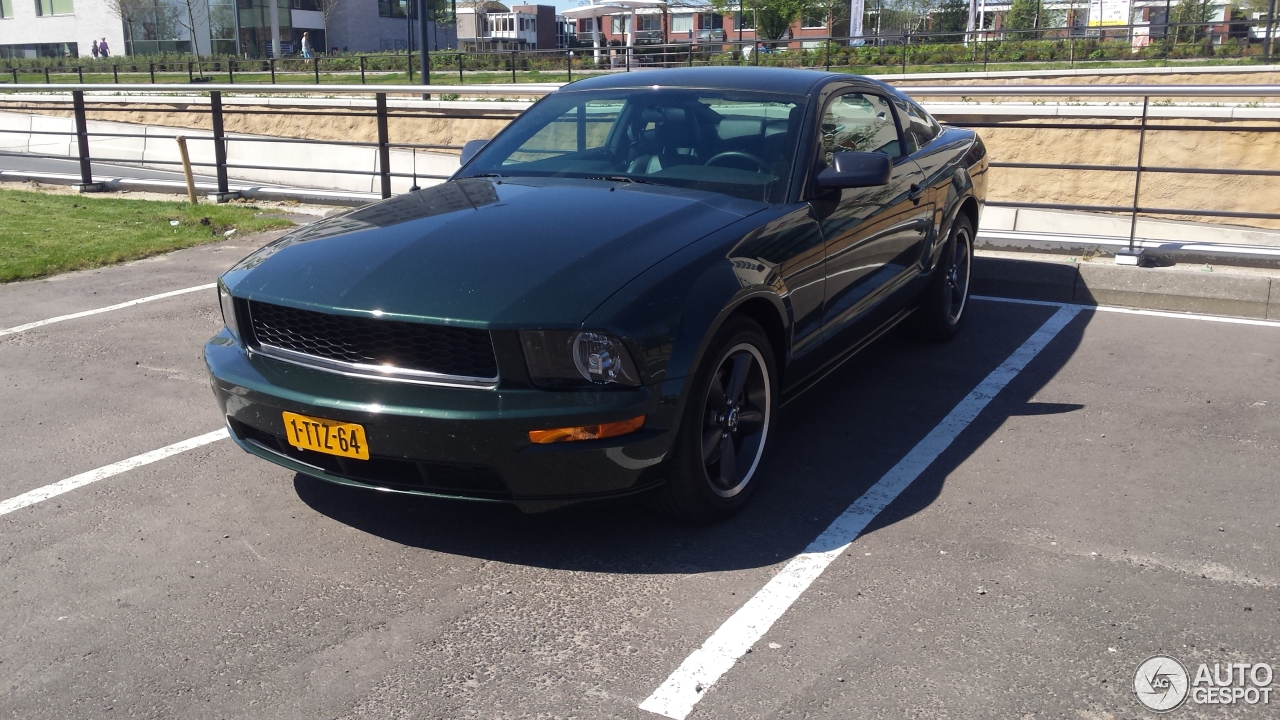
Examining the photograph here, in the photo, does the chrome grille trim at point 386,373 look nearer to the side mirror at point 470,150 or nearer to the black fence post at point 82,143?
the side mirror at point 470,150

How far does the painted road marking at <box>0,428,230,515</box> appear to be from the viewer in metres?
4.28

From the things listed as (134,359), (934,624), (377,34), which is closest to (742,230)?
(934,624)

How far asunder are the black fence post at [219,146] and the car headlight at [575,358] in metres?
8.99

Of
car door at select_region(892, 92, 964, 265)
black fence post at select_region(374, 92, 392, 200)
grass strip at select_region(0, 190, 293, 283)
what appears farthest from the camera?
black fence post at select_region(374, 92, 392, 200)

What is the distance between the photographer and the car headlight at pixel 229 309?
4.03 metres

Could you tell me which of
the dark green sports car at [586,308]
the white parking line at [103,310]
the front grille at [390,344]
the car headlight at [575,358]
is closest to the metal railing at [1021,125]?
the white parking line at [103,310]

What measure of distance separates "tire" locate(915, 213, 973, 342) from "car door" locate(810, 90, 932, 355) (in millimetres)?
485

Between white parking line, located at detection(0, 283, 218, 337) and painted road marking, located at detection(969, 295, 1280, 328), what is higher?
white parking line, located at detection(0, 283, 218, 337)

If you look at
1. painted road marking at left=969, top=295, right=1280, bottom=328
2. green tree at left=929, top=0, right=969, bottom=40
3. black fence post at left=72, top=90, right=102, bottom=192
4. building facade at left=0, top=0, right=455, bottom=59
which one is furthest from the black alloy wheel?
building facade at left=0, top=0, right=455, bottom=59

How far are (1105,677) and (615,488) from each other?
1.53 meters

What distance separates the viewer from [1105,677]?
3057mm

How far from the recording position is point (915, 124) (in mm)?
6180

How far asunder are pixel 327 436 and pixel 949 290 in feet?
13.3

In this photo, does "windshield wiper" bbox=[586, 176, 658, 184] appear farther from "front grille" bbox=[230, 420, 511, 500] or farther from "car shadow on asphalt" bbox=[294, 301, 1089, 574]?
"front grille" bbox=[230, 420, 511, 500]
